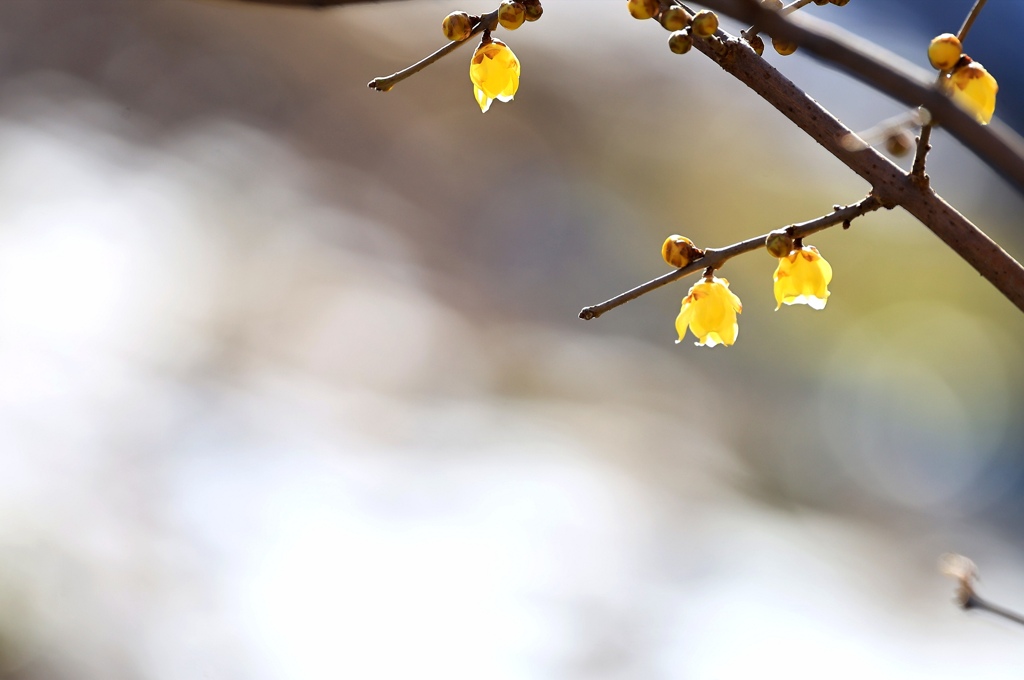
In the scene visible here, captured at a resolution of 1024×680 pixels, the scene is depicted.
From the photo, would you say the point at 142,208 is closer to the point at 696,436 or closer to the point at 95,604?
the point at 95,604

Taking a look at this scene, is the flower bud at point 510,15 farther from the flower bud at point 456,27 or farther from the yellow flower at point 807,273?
the yellow flower at point 807,273

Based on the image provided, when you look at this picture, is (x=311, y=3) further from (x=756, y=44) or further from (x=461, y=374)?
(x=461, y=374)

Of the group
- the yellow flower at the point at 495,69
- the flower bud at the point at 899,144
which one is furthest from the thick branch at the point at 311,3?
the flower bud at the point at 899,144

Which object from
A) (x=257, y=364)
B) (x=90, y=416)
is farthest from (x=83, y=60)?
(x=90, y=416)

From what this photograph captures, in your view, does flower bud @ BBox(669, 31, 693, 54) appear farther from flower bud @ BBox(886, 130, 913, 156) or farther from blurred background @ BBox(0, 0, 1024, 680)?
blurred background @ BBox(0, 0, 1024, 680)

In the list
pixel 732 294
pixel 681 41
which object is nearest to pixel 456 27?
pixel 681 41

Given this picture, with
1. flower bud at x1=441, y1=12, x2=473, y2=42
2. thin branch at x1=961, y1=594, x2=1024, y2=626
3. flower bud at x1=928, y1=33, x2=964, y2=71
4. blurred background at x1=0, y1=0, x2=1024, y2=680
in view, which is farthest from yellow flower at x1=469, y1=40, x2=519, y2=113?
blurred background at x1=0, y1=0, x2=1024, y2=680
